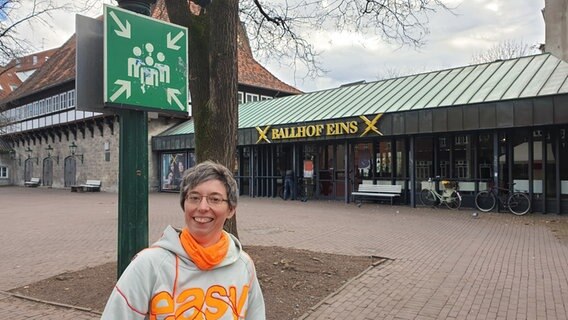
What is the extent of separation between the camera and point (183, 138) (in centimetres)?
2447

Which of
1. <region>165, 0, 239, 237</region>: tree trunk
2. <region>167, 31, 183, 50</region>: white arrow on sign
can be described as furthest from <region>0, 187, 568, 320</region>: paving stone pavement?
<region>167, 31, 183, 50</region>: white arrow on sign

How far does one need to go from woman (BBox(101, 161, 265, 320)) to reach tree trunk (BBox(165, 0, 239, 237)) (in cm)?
401

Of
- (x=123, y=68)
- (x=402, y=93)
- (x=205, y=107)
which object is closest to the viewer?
(x=123, y=68)

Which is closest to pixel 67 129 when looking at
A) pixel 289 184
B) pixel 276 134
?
pixel 276 134

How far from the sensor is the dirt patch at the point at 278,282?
4.90 m

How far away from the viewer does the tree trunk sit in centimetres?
595

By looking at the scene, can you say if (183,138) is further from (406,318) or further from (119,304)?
(119,304)

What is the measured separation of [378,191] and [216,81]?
12098 millimetres

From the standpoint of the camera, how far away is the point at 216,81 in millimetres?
5996

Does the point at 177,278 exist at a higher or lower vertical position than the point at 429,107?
lower

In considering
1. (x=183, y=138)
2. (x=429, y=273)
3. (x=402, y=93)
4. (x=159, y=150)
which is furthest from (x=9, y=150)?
(x=429, y=273)

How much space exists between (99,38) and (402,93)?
15.8 m

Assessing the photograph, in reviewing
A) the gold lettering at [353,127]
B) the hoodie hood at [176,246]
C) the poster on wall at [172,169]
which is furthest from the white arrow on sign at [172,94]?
the poster on wall at [172,169]

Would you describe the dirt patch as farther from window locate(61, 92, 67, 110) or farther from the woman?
window locate(61, 92, 67, 110)
